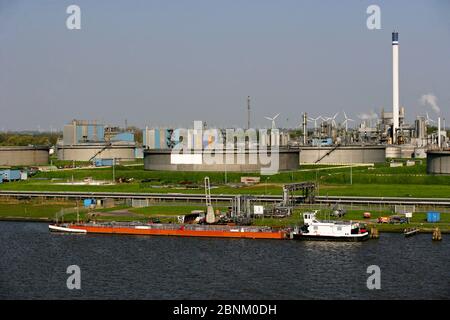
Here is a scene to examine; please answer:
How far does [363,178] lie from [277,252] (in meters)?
42.5

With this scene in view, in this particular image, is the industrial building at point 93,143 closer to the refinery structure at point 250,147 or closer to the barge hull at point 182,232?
the refinery structure at point 250,147

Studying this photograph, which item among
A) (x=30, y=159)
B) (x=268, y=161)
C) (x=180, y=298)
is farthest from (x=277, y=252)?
(x=30, y=159)

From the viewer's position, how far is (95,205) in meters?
73.8

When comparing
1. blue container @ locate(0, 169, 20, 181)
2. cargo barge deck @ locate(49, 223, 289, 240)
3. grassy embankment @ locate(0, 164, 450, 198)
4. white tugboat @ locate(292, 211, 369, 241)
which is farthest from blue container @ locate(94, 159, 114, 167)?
white tugboat @ locate(292, 211, 369, 241)

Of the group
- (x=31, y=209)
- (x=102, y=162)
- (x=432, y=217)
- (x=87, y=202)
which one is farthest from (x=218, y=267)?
(x=102, y=162)

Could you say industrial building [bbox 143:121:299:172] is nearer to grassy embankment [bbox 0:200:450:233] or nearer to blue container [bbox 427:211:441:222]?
grassy embankment [bbox 0:200:450:233]

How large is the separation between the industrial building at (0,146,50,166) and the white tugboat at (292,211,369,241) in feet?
254

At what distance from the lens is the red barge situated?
5581cm

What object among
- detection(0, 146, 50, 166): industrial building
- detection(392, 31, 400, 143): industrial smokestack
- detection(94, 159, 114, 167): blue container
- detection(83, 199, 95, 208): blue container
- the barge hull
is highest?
detection(392, 31, 400, 143): industrial smokestack

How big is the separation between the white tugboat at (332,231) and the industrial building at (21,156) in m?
77.3

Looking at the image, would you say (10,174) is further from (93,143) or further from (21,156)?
(93,143)

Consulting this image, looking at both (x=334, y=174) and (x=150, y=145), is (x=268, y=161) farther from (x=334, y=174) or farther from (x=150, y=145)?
(x=150, y=145)

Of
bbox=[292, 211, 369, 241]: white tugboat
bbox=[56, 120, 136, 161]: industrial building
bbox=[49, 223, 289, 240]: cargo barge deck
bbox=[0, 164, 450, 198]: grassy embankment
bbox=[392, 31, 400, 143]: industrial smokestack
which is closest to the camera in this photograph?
bbox=[292, 211, 369, 241]: white tugboat
